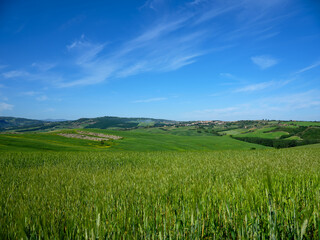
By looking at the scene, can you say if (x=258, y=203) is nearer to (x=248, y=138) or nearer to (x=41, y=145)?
(x=41, y=145)

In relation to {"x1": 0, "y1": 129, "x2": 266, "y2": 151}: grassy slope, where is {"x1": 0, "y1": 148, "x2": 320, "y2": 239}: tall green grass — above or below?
above

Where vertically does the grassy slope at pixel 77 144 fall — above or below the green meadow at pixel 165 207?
below

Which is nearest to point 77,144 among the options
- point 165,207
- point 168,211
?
point 165,207

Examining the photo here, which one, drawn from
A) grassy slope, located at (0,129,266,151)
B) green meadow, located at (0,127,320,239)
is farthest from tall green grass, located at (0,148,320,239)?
grassy slope, located at (0,129,266,151)

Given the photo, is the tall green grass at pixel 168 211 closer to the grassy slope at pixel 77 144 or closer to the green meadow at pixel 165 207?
the green meadow at pixel 165 207

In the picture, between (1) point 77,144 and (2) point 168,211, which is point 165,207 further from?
(1) point 77,144

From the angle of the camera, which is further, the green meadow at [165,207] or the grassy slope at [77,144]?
the grassy slope at [77,144]

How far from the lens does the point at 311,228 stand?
2.38 meters

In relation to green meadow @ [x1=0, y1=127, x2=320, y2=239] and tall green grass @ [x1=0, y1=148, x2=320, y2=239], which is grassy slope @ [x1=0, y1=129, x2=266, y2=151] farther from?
tall green grass @ [x1=0, y1=148, x2=320, y2=239]

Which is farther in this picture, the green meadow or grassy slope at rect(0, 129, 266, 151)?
Answer: grassy slope at rect(0, 129, 266, 151)

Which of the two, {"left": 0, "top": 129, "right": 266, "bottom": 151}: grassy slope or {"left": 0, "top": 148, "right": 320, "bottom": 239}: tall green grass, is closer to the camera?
{"left": 0, "top": 148, "right": 320, "bottom": 239}: tall green grass

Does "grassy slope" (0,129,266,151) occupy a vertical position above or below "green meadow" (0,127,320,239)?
below

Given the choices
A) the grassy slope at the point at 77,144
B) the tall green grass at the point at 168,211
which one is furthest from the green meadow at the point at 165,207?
the grassy slope at the point at 77,144

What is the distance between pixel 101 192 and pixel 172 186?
1.82 meters
